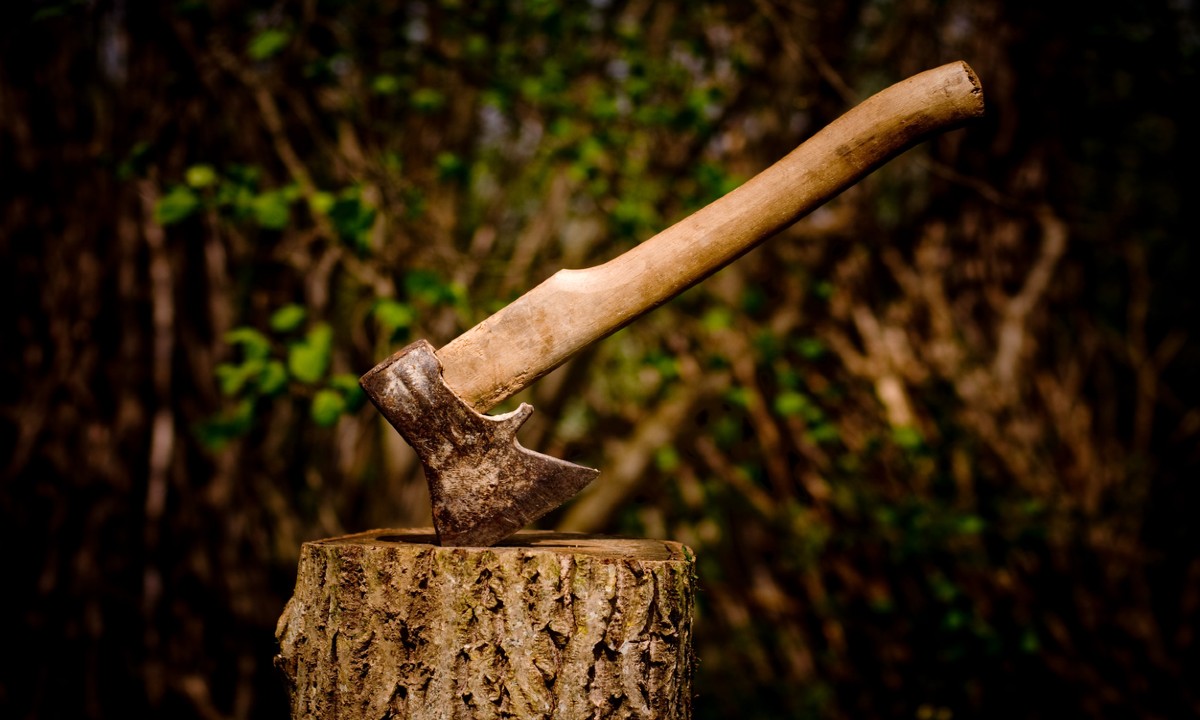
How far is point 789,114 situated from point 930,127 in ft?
8.20

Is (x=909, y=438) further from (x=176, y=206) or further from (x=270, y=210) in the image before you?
(x=176, y=206)

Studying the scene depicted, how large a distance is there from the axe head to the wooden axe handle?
51 millimetres

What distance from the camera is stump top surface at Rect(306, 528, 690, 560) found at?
1398 mm

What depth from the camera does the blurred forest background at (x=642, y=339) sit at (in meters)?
2.86

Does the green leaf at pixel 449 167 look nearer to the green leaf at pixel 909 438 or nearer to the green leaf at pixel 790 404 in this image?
the green leaf at pixel 790 404

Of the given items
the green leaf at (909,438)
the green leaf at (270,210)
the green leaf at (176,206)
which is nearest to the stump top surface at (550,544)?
the green leaf at (270,210)

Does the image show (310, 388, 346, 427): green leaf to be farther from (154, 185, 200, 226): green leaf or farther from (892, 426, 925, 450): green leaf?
(892, 426, 925, 450): green leaf

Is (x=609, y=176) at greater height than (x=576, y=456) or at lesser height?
greater

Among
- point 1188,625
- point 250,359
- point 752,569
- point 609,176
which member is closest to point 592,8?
point 609,176

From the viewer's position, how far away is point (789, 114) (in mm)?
3809

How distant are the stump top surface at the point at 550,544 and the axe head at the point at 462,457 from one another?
0.20ft

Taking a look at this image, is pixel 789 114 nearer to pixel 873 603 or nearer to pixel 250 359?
pixel 873 603

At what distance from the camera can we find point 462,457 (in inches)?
57.1

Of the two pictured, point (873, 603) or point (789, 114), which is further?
point (789, 114)
